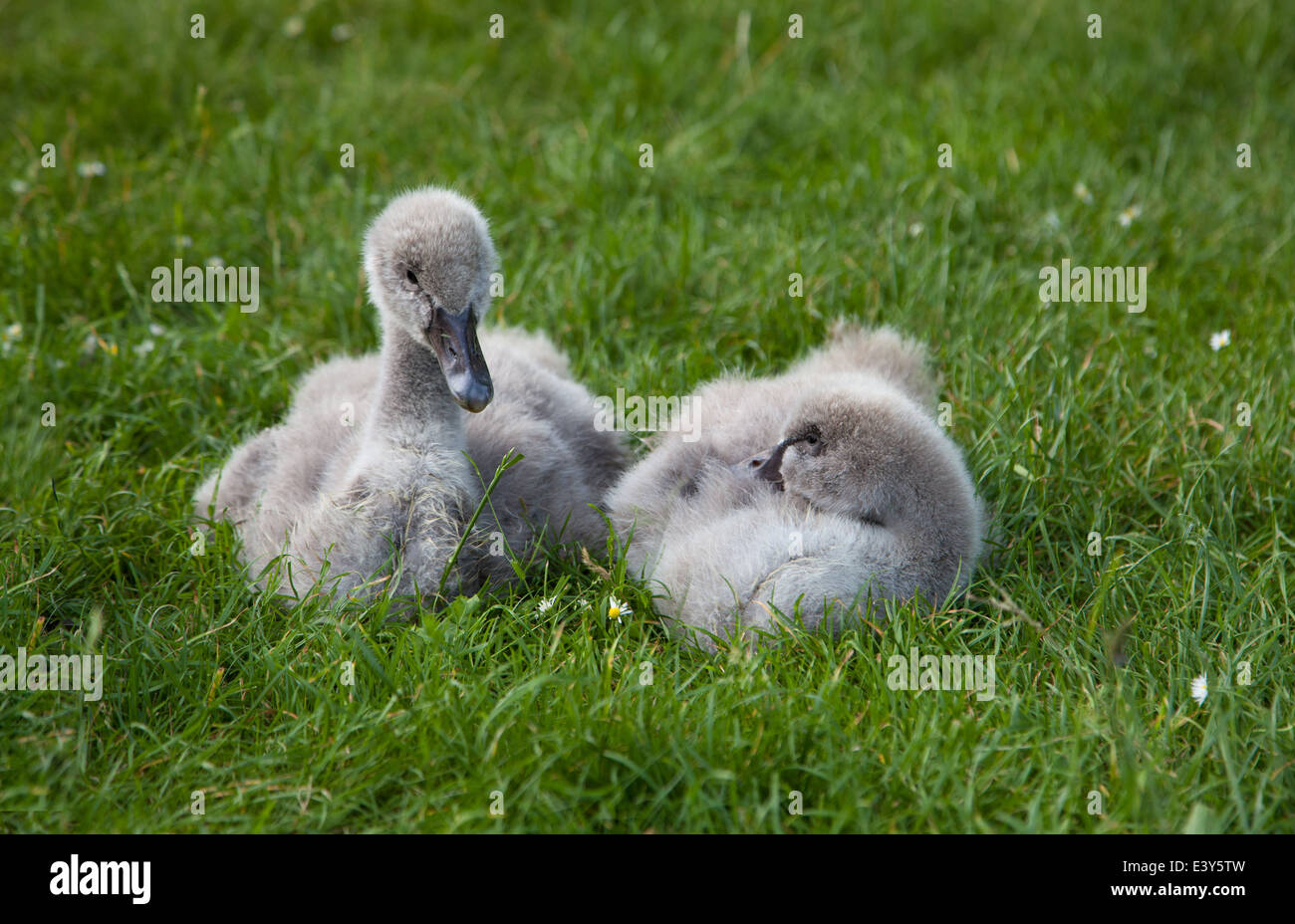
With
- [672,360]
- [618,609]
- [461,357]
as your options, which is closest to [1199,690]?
[618,609]

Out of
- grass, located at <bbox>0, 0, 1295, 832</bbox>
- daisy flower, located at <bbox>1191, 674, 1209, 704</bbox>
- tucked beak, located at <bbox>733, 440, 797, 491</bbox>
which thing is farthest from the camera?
tucked beak, located at <bbox>733, 440, 797, 491</bbox>

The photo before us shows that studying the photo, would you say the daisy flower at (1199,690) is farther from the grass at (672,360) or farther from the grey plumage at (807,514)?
the grey plumage at (807,514)

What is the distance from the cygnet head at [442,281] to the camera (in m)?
3.67

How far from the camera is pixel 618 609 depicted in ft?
12.2

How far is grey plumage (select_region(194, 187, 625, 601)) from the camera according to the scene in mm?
3719

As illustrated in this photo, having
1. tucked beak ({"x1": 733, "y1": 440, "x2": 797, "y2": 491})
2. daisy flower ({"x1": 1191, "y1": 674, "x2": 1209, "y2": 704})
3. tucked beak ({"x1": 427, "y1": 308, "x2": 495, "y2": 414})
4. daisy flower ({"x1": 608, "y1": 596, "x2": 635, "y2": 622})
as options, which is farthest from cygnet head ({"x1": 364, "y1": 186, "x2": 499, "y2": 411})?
daisy flower ({"x1": 1191, "y1": 674, "x2": 1209, "y2": 704})

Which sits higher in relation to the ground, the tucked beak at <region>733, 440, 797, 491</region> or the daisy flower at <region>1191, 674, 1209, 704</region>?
the tucked beak at <region>733, 440, 797, 491</region>

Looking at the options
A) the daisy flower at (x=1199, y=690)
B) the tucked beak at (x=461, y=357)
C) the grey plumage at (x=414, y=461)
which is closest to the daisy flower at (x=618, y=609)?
the grey plumage at (x=414, y=461)

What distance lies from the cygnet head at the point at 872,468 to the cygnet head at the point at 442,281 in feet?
3.38

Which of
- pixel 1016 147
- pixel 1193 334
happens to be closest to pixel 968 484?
pixel 1193 334

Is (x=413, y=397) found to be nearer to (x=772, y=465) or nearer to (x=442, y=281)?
(x=442, y=281)

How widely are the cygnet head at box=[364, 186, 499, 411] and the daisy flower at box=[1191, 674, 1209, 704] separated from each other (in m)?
2.18

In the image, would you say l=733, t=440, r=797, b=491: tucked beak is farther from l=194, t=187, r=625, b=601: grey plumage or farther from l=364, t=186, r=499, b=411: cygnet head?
l=364, t=186, r=499, b=411: cygnet head
